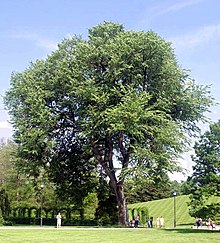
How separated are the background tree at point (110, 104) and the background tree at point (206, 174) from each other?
184 inches

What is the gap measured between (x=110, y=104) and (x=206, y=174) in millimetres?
10710

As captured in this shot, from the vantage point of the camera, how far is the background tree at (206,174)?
2759 centimetres

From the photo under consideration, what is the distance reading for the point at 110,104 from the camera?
35156 mm

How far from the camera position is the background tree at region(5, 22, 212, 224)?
33406 millimetres

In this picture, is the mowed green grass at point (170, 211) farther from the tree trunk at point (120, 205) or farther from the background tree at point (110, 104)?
the background tree at point (110, 104)

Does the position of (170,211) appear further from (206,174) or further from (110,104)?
(206,174)

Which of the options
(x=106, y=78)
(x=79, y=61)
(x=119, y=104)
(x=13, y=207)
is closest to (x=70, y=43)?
(x=79, y=61)

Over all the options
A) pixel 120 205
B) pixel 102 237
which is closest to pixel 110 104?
pixel 120 205

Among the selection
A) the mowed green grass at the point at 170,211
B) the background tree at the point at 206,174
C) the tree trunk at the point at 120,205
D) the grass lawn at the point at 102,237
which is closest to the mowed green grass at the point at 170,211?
the mowed green grass at the point at 170,211

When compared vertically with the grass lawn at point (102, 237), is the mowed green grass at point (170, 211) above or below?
above

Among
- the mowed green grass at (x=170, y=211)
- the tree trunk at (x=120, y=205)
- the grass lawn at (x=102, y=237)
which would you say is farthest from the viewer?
the mowed green grass at (x=170, y=211)

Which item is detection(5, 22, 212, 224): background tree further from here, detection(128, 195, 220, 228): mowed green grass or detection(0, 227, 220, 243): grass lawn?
detection(128, 195, 220, 228): mowed green grass

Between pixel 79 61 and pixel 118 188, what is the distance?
11.9 metres

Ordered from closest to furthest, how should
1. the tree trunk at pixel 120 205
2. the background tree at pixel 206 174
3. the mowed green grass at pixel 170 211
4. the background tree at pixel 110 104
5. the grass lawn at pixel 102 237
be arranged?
1. the grass lawn at pixel 102 237
2. the background tree at pixel 206 174
3. the background tree at pixel 110 104
4. the tree trunk at pixel 120 205
5. the mowed green grass at pixel 170 211
